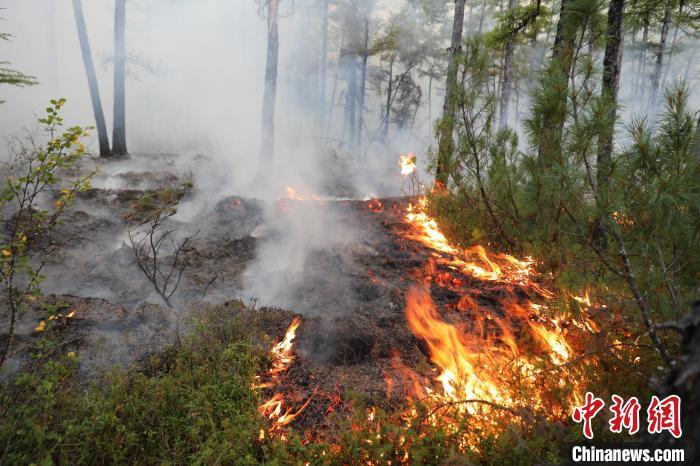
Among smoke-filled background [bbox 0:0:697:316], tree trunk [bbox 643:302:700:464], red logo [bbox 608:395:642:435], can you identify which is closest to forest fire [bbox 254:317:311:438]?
red logo [bbox 608:395:642:435]

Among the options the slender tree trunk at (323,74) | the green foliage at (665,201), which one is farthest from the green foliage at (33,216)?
the slender tree trunk at (323,74)

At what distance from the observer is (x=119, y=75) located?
13812 mm

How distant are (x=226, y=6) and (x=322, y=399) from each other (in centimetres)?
3522

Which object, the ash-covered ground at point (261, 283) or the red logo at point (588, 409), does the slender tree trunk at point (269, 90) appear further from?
the red logo at point (588, 409)

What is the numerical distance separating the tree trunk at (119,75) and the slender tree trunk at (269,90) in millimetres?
5134

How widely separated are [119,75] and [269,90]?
5561 millimetres

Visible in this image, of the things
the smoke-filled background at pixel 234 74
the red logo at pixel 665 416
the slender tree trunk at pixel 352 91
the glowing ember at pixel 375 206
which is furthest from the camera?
the slender tree trunk at pixel 352 91

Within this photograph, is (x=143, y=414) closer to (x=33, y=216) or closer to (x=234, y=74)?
(x=33, y=216)

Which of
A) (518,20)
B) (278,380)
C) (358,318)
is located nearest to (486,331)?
(358,318)

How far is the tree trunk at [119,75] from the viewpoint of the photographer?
1345cm

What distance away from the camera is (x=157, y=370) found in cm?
400

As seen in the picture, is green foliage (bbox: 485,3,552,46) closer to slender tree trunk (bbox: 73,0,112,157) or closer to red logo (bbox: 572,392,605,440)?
red logo (bbox: 572,392,605,440)

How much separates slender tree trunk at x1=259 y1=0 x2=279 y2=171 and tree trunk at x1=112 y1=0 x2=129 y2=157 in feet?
16.8

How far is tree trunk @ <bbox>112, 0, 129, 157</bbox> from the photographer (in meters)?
13.4
